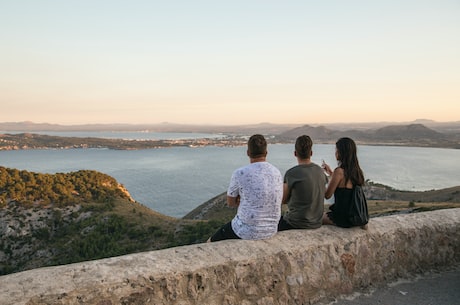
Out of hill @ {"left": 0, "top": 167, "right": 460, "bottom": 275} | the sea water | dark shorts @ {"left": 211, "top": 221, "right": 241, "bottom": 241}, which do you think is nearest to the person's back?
dark shorts @ {"left": 211, "top": 221, "right": 241, "bottom": 241}

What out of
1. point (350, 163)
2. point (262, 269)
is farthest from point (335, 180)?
point (262, 269)

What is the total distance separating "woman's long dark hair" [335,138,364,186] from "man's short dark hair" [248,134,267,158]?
1157 millimetres

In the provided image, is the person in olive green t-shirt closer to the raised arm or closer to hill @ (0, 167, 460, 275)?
the raised arm

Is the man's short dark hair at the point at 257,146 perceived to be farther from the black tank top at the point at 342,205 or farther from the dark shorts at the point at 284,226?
the black tank top at the point at 342,205

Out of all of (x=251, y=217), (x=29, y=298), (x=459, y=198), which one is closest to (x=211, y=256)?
(x=251, y=217)

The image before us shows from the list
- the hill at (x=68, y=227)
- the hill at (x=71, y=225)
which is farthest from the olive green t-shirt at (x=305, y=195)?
the hill at (x=68, y=227)

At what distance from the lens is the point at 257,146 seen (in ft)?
13.1

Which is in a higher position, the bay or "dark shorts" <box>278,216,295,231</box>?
"dark shorts" <box>278,216,295,231</box>

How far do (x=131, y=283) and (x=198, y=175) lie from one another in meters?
119

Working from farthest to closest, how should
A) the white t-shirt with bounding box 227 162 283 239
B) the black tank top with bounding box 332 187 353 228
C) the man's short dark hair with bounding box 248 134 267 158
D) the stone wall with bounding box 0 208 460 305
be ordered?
the black tank top with bounding box 332 187 353 228
the man's short dark hair with bounding box 248 134 267 158
the white t-shirt with bounding box 227 162 283 239
the stone wall with bounding box 0 208 460 305

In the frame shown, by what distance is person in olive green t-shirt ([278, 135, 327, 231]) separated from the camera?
4.22 metres

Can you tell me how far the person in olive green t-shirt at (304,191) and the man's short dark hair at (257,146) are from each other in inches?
20.3

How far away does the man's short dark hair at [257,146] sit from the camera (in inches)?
157

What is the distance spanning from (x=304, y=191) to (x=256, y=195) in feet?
2.43
